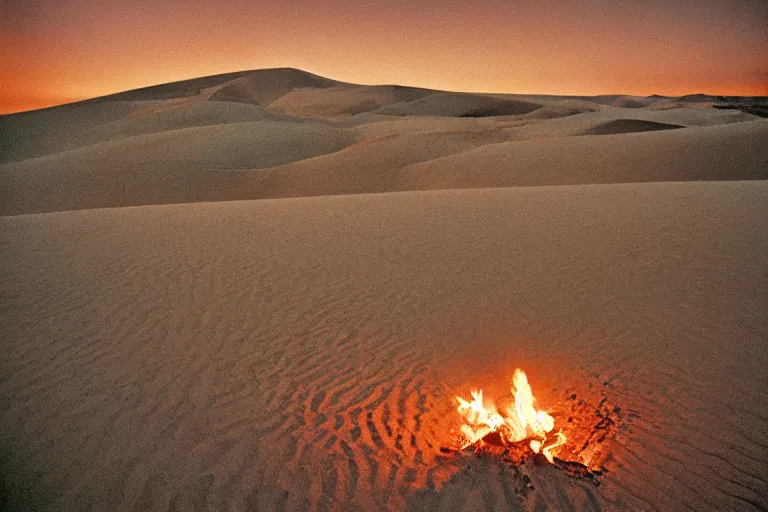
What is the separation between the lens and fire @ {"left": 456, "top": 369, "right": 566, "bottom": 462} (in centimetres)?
492

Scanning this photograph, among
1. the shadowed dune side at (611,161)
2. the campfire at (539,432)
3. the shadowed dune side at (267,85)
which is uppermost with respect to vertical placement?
the shadowed dune side at (267,85)

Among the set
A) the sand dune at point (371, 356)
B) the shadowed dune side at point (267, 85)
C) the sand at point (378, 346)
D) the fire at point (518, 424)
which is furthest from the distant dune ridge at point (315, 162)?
the shadowed dune side at point (267, 85)

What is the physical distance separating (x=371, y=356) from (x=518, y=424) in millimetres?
2345

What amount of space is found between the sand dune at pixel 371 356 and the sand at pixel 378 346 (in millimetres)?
30

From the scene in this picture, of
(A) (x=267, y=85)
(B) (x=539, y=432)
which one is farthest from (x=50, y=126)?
(B) (x=539, y=432)

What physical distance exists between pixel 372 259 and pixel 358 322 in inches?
110

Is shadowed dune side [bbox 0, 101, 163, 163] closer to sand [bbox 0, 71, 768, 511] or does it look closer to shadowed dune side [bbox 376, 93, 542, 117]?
shadowed dune side [bbox 376, 93, 542, 117]

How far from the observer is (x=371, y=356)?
6.84 metres

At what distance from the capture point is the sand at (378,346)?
4.65 meters

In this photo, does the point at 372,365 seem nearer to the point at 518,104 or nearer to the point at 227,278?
the point at 227,278

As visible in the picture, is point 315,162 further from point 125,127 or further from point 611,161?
point 125,127

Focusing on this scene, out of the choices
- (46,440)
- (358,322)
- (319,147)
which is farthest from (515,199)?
(319,147)

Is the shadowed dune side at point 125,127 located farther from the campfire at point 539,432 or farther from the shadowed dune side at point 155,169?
the campfire at point 539,432

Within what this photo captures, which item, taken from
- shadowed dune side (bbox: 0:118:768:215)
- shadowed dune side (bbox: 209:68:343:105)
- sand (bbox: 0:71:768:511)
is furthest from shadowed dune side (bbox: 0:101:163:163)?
sand (bbox: 0:71:768:511)
